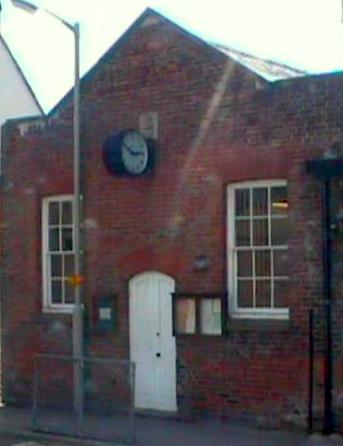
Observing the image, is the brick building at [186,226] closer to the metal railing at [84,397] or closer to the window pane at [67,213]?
the window pane at [67,213]

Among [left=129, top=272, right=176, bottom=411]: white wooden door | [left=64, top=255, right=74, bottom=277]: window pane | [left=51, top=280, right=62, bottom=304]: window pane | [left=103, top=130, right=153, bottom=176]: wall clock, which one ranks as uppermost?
[left=103, top=130, right=153, bottom=176]: wall clock

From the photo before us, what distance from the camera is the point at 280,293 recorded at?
15.1 m

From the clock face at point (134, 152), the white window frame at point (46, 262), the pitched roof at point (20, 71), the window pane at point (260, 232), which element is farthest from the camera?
the pitched roof at point (20, 71)

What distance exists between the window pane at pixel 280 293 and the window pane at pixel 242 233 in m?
0.83

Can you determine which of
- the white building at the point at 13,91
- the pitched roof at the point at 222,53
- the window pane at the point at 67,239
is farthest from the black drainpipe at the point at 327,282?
the white building at the point at 13,91

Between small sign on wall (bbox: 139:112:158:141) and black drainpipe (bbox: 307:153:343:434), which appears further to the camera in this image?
small sign on wall (bbox: 139:112:158:141)

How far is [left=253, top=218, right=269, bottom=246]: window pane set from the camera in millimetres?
15242

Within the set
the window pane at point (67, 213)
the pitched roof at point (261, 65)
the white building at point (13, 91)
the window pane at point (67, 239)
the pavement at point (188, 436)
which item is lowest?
the pavement at point (188, 436)

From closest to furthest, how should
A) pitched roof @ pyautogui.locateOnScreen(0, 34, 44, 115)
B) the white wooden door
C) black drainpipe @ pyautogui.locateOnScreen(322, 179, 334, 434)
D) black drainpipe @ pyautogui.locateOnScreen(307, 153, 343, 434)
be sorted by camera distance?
1. black drainpipe @ pyautogui.locateOnScreen(307, 153, 343, 434)
2. black drainpipe @ pyautogui.locateOnScreen(322, 179, 334, 434)
3. the white wooden door
4. pitched roof @ pyautogui.locateOnScreen(0, 34, 44, 115)

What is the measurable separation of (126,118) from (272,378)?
17.0 ft

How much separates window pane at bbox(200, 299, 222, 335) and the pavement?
1449 mm

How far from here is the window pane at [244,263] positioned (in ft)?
50.5

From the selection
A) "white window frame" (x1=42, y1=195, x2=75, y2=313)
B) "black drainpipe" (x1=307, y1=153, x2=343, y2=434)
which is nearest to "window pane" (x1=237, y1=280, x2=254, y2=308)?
"black drainpipe" (x1=307, y1=153, x2=343, y2=434)

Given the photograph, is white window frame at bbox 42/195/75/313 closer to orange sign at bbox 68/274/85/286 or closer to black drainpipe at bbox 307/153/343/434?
orange sign at bbox 68/274/85/286
